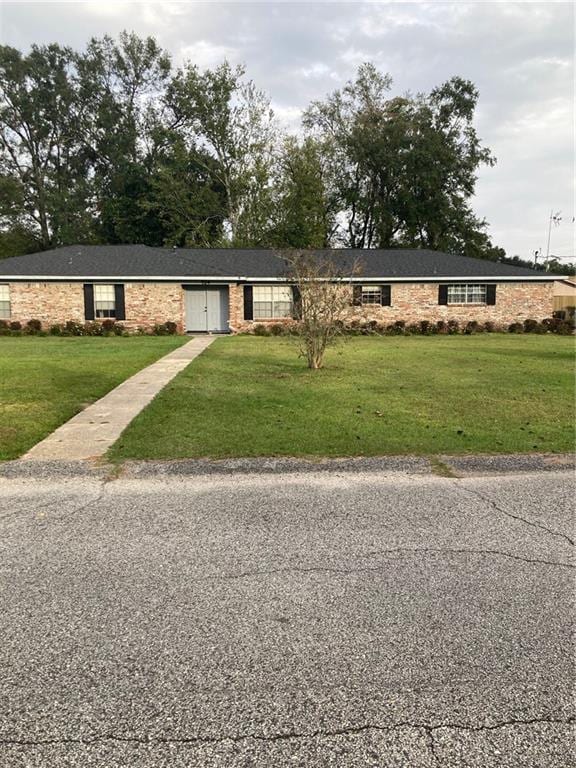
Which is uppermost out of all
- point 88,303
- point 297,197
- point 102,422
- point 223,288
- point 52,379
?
point 297,197

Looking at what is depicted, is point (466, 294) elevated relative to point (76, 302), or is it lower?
elevated

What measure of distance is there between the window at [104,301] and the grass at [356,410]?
12.6 metres

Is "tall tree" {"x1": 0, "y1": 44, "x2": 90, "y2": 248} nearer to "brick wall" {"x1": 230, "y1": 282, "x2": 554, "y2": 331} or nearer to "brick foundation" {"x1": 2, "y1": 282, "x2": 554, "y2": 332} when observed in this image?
"brick foundation" {"x1": 2, "y1": 282, "x2": 554, "y2": 332}

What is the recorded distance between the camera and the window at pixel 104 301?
25109mm

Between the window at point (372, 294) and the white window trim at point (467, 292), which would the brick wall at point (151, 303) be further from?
the white window trim at point (467, 292)

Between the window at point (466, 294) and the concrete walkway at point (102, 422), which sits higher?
the window at point (466, 294)

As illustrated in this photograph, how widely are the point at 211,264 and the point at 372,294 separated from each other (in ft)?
27.0

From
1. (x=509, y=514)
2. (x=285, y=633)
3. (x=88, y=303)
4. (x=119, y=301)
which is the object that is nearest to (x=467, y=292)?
(x=119, y=301)

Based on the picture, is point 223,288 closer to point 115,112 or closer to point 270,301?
point 270,301

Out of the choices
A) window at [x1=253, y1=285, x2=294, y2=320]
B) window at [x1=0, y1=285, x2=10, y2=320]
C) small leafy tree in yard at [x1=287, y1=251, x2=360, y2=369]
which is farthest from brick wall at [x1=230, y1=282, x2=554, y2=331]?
window at [x1=0, y1=285, x2=10, y2=320]

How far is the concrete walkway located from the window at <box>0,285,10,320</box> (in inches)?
641

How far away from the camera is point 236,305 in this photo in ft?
85.0

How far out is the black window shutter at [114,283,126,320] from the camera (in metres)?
25.1

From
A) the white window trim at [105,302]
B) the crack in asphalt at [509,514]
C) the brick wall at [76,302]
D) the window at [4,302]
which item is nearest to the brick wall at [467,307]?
the brick wall at [76,302]
